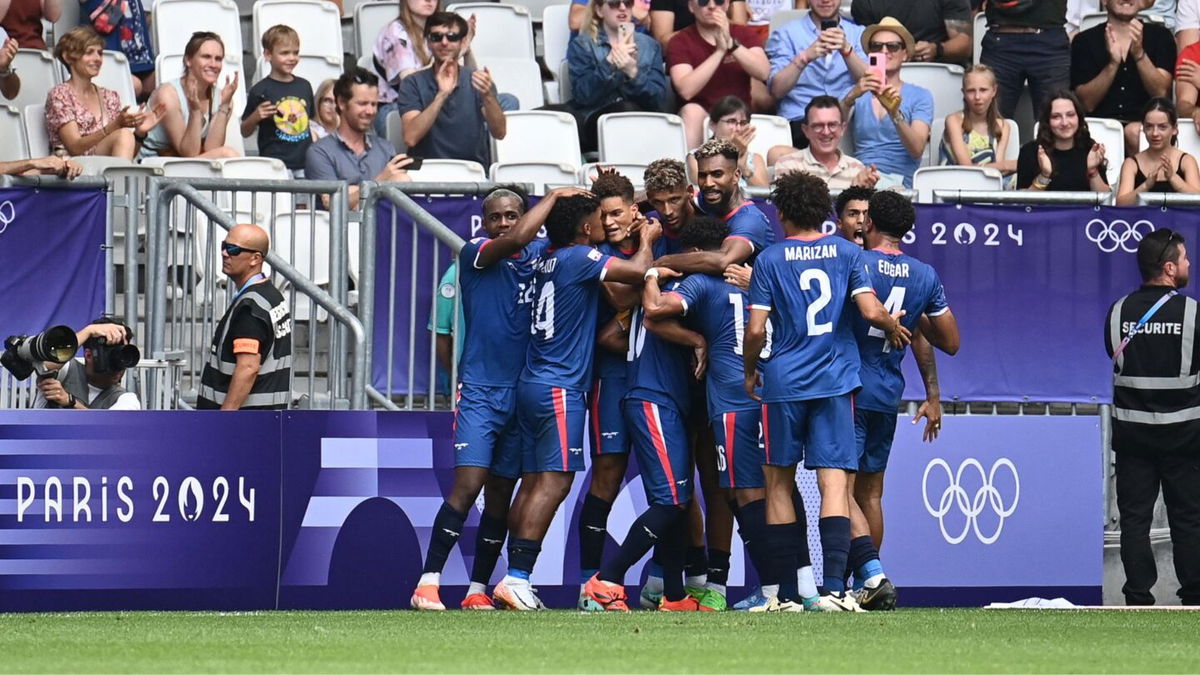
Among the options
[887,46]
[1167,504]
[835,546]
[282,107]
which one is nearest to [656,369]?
[835,546]

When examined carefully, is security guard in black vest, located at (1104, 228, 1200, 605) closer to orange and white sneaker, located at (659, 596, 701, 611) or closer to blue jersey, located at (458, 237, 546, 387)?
orange and white sneaker, located at (659, 596, 701, 611)

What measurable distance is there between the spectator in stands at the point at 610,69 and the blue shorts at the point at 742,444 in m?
5.93

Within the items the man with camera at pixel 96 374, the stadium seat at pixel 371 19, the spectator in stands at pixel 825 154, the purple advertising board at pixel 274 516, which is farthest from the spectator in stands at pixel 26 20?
the spectator in stands at pixel 825 154

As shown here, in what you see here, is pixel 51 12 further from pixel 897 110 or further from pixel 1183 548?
pixel 1183 548

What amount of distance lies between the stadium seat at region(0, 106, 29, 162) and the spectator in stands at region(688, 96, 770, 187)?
486cm

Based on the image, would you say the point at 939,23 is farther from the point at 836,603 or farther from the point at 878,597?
the point at 836,603

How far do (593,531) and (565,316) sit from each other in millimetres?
1157

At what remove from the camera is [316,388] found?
1264cm

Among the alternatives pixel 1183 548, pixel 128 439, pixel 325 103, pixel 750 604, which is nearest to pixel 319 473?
pixel 128 439

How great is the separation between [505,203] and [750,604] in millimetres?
2549

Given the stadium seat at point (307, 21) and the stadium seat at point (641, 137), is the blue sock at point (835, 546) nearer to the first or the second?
the stadium seat at point (641, 137)

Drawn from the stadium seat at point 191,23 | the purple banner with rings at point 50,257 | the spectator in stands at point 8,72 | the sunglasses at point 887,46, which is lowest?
the purple banner with rings at point 50,257

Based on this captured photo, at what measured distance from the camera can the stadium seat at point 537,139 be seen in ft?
49.1

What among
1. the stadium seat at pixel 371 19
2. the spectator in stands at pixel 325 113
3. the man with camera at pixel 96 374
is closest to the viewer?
the man with camera at pixel 96 374
